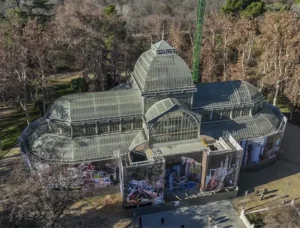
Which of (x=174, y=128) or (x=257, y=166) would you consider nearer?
(x=174, y=128)

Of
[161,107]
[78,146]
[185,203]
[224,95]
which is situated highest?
[224,95]

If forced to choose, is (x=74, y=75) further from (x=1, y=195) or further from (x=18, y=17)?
(x=1, y=195)

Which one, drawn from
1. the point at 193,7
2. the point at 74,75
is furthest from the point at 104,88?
the point at 193,7

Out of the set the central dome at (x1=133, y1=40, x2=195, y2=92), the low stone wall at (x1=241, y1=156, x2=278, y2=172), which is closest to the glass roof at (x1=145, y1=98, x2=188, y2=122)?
the central dome at (x1=133, y1=40, x2=195, y2=92)

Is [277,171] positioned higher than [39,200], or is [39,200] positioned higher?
[39,200]

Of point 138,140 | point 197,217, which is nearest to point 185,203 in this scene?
point 197,217

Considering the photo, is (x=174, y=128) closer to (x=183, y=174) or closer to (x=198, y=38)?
(x=183, y=174)
